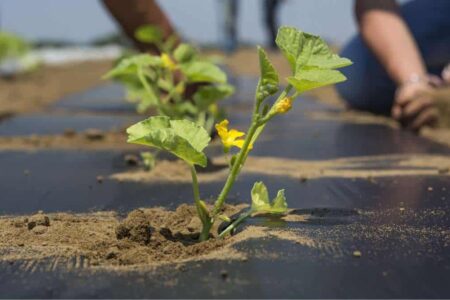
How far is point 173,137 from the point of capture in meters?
1.05

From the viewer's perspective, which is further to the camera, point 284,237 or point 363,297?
point 284,237

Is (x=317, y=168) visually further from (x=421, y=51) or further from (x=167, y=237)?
(x=421, y=51)

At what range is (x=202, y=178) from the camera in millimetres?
1724

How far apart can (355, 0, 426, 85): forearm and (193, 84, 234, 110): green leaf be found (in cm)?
122

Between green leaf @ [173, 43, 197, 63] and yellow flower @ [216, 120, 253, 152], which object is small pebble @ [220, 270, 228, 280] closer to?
yellow flower @ [216, 120, 253, 152]

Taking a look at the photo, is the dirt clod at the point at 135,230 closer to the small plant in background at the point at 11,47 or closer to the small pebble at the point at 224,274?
the small pebble at the point at 224,274

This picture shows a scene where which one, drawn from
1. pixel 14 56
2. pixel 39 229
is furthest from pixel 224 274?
pixel 14 56

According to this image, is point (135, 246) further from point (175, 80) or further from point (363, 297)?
point (175, 80)

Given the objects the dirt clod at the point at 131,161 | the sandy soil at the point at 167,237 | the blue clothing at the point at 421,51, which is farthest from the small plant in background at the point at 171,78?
the blue clothing at the point at 421,51

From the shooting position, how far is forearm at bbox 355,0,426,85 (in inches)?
116

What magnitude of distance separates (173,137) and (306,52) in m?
0.28

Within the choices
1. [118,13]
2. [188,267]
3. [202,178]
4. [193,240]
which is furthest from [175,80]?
[188,267]

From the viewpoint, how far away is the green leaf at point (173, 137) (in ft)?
3.42

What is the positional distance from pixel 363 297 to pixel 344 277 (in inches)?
2.9
